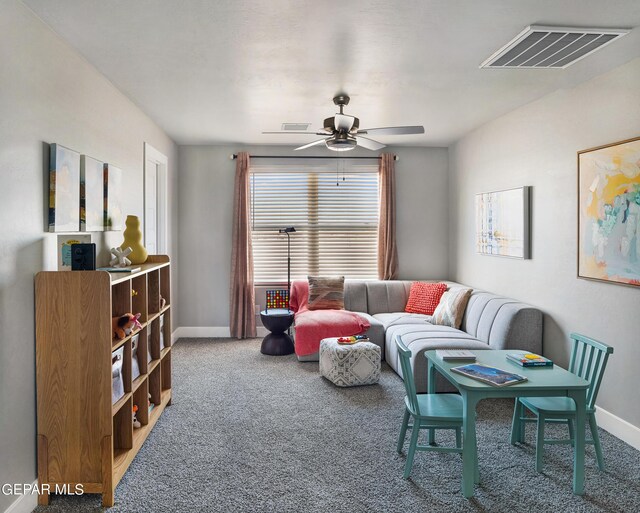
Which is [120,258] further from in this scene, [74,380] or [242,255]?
[242,255]

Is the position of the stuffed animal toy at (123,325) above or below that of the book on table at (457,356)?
above

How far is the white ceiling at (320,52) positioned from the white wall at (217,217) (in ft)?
4.87

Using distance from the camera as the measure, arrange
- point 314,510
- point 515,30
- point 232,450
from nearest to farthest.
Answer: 1. point 314,510
2. point 515,30
3. point 232,450

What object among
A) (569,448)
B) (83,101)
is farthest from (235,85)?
(569,448)

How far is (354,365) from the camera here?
166 inches

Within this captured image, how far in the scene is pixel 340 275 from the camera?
6.35 metres

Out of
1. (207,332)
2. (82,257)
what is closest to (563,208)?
(82,257)

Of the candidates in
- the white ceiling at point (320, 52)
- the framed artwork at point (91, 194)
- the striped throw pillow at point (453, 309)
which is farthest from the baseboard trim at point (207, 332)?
the framed artwork at point (91, 194)

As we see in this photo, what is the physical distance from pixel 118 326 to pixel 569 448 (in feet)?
9.81

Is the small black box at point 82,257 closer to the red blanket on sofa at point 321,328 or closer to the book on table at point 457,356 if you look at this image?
the book on table at point 457,356

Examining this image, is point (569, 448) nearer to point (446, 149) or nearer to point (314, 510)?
point (314, 510)

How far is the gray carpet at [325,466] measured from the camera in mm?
2393

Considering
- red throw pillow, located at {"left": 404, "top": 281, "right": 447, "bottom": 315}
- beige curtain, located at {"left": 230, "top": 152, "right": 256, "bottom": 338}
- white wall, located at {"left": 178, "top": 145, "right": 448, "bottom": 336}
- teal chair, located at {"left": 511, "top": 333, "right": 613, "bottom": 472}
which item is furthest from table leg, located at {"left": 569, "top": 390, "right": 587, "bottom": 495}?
beige curtain, located at {"left": 230, "top": 152, "right": 256, "bottom": 338}

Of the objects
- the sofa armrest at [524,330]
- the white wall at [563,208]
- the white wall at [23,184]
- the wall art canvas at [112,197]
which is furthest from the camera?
the sofa armrest at [524,330]
